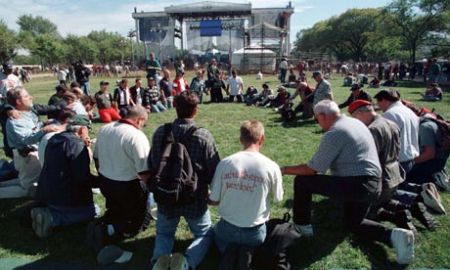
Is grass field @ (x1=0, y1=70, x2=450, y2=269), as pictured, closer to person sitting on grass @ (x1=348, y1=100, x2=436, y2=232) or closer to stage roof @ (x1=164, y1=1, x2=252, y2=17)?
person sitting on grass @ (x1=348, y1=100, x2=436, y2=232)

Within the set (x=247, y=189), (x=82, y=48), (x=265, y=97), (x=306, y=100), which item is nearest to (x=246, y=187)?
(x=247, y=189)

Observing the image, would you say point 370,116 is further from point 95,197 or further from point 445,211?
point 95,197

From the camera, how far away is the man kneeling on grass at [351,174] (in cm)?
362

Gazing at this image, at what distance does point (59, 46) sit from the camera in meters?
64.6

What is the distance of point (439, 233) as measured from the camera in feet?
13.6

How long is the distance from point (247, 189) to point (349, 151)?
1.21 meters

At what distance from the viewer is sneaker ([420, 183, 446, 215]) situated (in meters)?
4.53

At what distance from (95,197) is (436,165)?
4.95m

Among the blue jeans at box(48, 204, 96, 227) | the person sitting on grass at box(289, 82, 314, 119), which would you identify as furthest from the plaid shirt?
the person sitting on grass at box(289, 82, 314, 119)

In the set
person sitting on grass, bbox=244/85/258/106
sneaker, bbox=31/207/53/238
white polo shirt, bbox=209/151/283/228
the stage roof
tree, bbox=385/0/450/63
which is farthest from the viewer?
the stage roof

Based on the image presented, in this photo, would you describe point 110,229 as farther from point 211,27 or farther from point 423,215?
point 211,27

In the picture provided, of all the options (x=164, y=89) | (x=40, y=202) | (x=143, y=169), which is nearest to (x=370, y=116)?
(x=143, y=169)

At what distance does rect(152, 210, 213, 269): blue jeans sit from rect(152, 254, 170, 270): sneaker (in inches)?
8.4

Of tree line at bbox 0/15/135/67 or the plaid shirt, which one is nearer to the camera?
the plaid shirt
